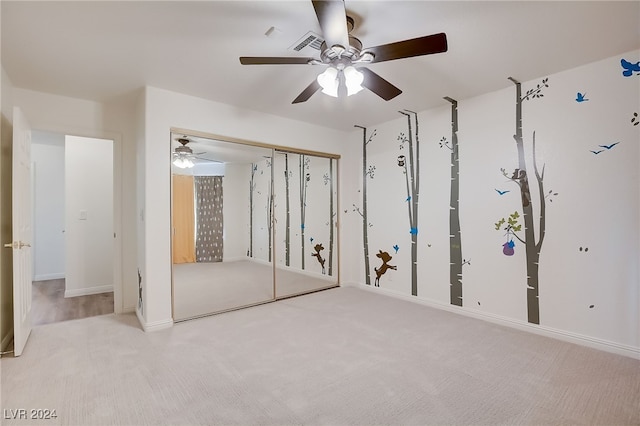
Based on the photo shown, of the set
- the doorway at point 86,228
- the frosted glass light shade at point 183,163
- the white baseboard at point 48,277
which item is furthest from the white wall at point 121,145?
the white baseboard at point 48,277

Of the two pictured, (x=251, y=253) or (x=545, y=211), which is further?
(x=251, y=253)

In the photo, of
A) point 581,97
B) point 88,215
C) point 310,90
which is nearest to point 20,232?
point 88,215

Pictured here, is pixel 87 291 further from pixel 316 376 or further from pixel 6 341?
pixel 316 376

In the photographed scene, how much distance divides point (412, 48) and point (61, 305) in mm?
4857

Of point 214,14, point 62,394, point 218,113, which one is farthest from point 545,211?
point 62,394

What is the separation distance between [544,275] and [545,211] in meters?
0.61

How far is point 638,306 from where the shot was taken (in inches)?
92.3

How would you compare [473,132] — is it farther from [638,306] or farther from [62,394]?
[62,394]

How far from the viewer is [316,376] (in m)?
2.07

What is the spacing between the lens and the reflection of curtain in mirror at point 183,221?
3.77 meters

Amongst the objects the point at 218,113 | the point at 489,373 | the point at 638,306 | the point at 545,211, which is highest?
the point at 218,113

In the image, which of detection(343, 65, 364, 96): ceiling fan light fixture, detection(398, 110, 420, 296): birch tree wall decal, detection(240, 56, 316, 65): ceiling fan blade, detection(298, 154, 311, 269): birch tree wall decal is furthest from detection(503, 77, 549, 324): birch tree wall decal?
detection(298, 154, 311, 269): birch tree wall decal

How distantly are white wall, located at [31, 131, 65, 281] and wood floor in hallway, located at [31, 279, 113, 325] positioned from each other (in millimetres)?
739

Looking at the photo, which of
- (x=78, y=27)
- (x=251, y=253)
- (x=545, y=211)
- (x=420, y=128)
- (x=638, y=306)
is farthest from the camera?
(x=251, y=253)
